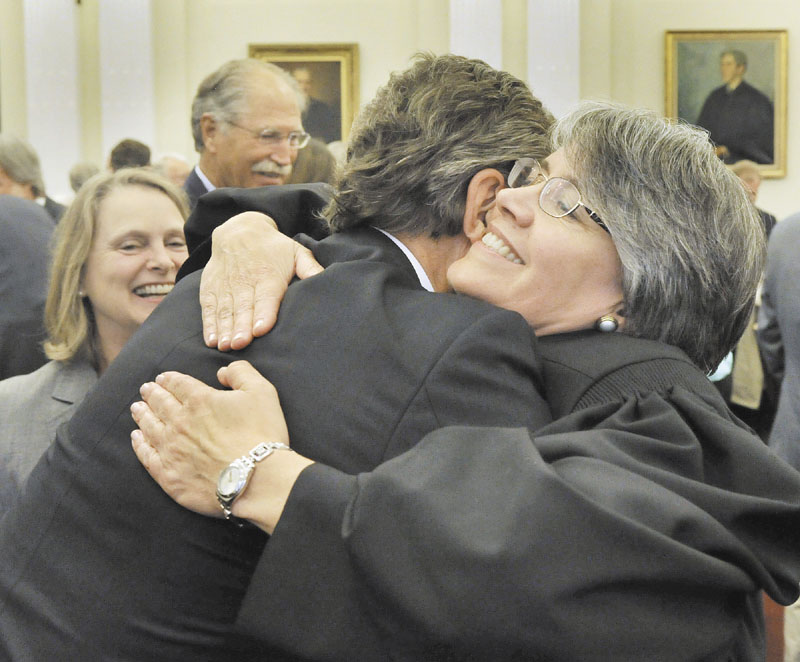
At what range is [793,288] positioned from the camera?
155 inches

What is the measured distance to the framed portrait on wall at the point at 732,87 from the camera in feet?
37.5

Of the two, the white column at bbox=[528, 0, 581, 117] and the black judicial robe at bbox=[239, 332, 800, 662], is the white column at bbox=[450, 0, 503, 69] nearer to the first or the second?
the white column at bbox=[528, 0, 581, 117]

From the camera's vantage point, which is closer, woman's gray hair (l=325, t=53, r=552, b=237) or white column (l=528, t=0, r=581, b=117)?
woman's gray hair (l=325, t=53, r=552, b=237)

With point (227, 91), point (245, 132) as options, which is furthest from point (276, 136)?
point (227, 91)

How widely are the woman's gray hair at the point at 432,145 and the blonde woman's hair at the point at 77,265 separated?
1426 mm

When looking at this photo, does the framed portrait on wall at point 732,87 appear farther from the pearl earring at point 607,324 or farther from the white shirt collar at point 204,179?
the pearl earring at point 607,324

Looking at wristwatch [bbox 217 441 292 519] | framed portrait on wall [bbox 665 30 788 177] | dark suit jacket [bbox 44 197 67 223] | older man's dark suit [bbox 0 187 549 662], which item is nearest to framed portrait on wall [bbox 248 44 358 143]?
framed portrait on wall [bbox 665 30 788 177]

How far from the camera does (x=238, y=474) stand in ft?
5.11

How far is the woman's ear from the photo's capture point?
79.5 inches

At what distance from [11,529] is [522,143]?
116cm

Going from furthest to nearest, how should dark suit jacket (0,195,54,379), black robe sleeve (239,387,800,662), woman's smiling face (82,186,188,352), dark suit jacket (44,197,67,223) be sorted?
dark suit jacket (44,197,67,223) < dark suit jacket (0,195,54,379) < woman's smiling face (82,186,188,352) < black robe sleeve (239,387,800,662)

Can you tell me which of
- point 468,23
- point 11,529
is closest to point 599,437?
point 11,529

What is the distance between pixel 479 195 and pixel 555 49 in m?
9.54

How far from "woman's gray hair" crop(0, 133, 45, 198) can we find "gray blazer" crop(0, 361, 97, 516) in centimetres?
298
